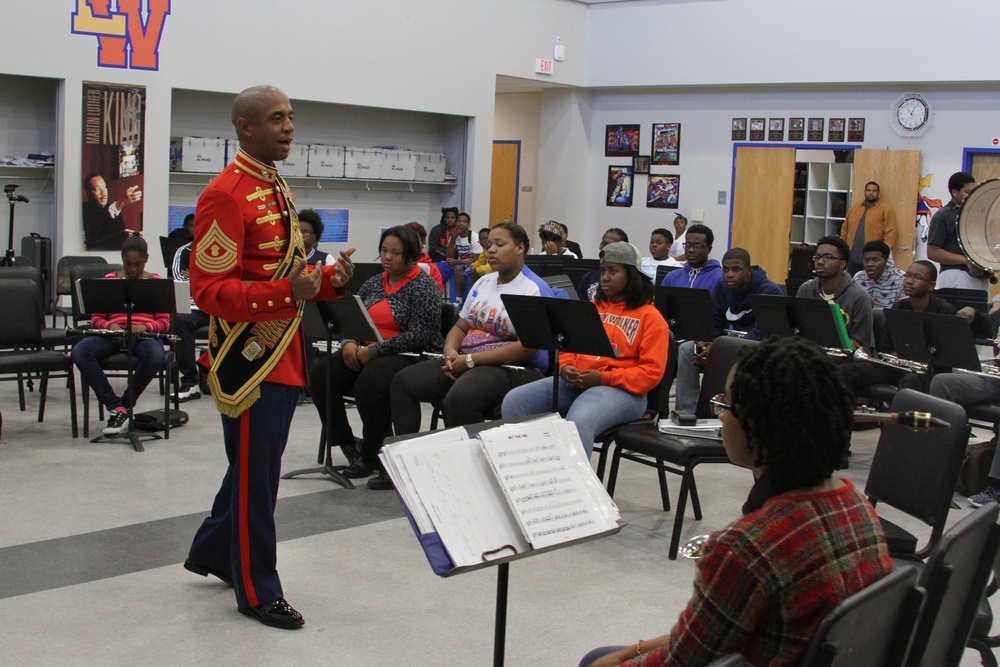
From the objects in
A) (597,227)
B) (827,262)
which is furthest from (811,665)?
(597,227)

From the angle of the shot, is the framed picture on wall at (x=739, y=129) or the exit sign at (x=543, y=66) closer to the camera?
the framed picture on wall at (x=739, y=129)

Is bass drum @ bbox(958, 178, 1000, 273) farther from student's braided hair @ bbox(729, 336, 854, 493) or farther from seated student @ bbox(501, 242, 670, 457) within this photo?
student's braided hair @ bbox(729, 336, 854, 493)

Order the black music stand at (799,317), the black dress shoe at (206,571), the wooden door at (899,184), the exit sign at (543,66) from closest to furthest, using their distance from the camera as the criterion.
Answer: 1. the black dress shoe at (206,571)
2. the black music stand at (799,317)
3. the wooden door at (899,184)
4. the exit sign at (543,66)

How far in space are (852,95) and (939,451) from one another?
10.6 m

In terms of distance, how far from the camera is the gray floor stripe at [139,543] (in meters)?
3.81

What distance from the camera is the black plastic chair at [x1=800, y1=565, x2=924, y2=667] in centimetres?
160

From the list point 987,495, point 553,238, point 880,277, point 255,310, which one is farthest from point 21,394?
point 880,277

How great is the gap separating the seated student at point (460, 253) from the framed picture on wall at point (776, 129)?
402cm

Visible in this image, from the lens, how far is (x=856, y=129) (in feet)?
41.8

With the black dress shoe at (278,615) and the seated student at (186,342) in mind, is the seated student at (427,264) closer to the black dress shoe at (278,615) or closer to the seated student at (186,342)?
the seated student at (186,342)

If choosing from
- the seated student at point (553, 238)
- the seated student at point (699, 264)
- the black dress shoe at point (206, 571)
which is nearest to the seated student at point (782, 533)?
the black dress shoe at point (206, 571)

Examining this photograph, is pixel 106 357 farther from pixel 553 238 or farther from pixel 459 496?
pixel 553 238

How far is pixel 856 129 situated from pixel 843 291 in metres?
7.30

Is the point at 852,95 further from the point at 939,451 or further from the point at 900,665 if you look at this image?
the point at 900,665
